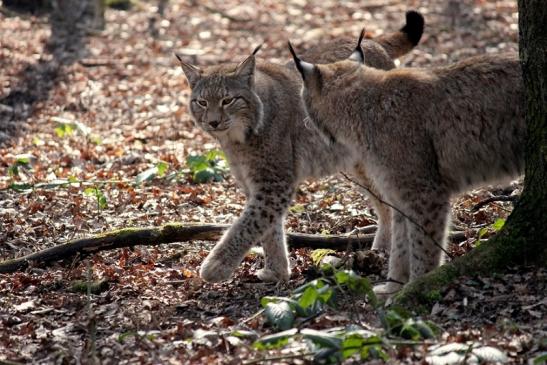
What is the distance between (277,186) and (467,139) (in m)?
1.48

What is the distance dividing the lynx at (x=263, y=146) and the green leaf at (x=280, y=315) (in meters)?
1.91

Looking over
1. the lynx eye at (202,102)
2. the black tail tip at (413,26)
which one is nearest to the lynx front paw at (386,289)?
the lynx eye at (202,102)

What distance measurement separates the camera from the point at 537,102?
204 inches

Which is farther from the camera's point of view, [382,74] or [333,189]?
[333,189]

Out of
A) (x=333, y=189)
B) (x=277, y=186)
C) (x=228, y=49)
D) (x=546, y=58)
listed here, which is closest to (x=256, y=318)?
(x=277, y=186)

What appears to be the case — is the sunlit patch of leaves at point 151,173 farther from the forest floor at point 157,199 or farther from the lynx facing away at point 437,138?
the lynx facing away at point 437,138

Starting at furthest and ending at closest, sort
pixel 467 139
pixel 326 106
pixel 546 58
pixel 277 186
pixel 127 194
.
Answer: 1. pixel 127 194
2. pixel 277 186
3. pixel 326 106
4. pixel 467 139
5. pixel 546 58

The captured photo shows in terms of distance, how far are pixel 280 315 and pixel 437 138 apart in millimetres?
1880

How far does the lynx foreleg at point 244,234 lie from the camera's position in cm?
632

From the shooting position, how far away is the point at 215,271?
20.7 feet

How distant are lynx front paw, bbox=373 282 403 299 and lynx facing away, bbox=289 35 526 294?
215 mm

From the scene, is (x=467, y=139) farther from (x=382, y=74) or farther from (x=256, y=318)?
(x=256, y=318)

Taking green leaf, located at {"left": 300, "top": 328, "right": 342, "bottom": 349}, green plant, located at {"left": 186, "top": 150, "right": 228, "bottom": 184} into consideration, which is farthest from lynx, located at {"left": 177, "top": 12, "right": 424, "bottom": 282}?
green leaf, located at {"left": 300, "top": 328, "right": 342, "bottom": 349}

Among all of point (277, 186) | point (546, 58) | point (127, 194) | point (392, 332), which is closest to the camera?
point (392, 332)
